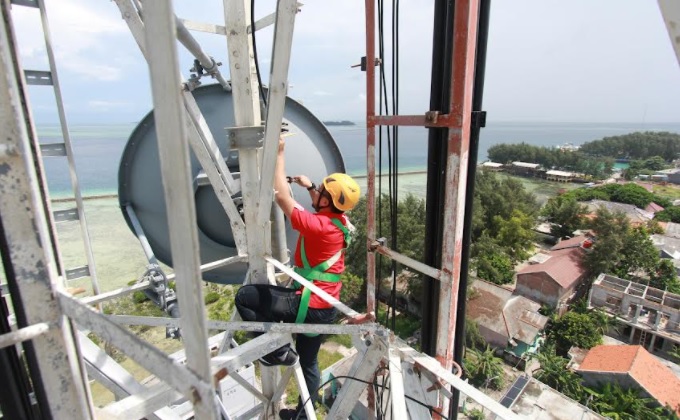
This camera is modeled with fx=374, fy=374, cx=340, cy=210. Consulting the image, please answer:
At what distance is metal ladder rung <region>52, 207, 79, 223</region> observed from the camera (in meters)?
2.70

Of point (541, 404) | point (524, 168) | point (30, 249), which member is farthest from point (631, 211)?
point (30, 249)

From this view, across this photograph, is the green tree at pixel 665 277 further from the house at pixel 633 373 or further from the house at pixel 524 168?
the house at pixel 524 168

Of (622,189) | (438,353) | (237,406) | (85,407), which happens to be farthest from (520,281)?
(622,189)

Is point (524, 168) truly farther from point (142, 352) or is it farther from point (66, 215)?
point (142, 352)

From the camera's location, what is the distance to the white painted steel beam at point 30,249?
1211mm

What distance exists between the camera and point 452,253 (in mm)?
2535

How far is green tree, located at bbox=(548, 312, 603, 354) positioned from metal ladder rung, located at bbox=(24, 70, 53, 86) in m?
24.3

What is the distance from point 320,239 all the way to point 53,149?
202 centimetres

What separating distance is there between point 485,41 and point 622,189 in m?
60.2

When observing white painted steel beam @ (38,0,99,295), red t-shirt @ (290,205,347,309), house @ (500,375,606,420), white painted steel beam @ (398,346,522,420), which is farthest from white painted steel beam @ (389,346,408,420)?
house @ (500,375,606,420)

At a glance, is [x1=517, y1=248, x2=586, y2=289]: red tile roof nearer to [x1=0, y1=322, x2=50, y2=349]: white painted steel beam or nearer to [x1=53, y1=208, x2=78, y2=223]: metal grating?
[x1=53, y1=208, x2=78, y2=223]: metal grating

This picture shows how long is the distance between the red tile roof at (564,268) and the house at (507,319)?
2.38 m

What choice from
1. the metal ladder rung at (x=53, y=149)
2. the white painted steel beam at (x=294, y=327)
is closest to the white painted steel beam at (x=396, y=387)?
the white painted steel beam at (x=294, y=327)

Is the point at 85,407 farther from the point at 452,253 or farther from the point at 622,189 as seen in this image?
the point at 622,189
